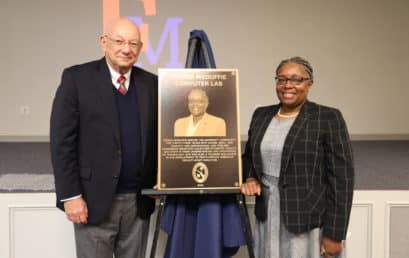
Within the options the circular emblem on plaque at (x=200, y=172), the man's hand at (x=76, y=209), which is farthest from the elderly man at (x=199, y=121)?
the man's hand at (x=76, y=209)

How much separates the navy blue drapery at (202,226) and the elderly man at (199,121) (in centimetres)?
24

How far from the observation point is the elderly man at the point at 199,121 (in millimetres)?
1686

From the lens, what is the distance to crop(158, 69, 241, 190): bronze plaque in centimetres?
167

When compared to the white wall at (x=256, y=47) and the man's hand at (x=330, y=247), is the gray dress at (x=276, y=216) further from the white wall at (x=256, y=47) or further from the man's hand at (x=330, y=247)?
the white wall at (x=256, y=47)

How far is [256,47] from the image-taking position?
5.97 m

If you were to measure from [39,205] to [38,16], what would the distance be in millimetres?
4271

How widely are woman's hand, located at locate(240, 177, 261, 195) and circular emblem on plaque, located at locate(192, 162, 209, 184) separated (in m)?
0.16

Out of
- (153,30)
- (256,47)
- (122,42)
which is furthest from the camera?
(256,47)

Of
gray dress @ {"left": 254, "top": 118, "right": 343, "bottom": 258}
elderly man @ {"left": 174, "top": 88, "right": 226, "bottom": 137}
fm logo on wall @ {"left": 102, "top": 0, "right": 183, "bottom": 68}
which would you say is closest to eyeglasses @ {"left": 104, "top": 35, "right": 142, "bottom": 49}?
elderly man @ {"left": 174, "top": 88, "right": 226, "bottom": 137}

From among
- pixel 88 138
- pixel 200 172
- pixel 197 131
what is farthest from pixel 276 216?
pixel 88 138

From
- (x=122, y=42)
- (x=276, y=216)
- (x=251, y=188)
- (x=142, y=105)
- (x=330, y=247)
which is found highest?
(x=122, y=42)

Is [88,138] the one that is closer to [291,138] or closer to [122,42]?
[122,42]

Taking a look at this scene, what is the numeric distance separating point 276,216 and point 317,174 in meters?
0.25

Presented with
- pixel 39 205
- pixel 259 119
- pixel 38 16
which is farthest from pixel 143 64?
pixel 259 119
